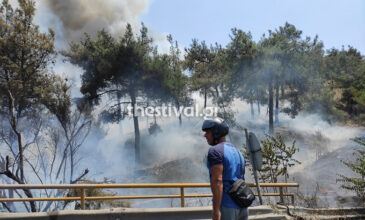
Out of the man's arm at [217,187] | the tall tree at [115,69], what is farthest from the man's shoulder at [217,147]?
the tall tree at [115,69]

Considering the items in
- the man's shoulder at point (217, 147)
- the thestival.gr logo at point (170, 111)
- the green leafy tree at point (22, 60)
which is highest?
the green leafy tree at point (22, 60)

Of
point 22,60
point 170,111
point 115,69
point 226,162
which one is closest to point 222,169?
point 226,162

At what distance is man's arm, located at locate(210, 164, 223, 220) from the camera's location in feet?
8.84

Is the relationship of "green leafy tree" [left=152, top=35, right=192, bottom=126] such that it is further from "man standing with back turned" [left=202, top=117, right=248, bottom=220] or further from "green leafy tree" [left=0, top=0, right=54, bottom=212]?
"man standing with back turned" [left=202, top=117, right=248, bottom=220]

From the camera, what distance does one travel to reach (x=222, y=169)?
275 cm

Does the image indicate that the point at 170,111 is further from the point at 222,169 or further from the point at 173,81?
the point at 222,169

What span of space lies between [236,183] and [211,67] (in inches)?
1340

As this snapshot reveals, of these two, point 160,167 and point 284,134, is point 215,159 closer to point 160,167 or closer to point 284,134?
point 160,167

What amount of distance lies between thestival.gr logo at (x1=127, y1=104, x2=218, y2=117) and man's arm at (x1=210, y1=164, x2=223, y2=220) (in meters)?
27.5

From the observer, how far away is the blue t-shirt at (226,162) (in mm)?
2766

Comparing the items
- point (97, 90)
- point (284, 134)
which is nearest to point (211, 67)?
point (284, 134)

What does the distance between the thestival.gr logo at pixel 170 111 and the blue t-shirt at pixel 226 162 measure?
27.4m

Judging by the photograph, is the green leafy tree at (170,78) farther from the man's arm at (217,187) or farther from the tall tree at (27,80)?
the man's arm at (217,187)

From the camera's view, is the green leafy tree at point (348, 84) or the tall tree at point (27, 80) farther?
the green leafy tree at point (348, 84)
